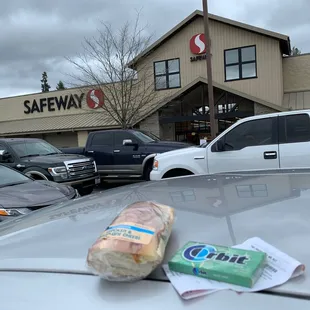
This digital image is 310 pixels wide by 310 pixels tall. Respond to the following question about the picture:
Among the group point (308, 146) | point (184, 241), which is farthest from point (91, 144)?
point (184, 241)

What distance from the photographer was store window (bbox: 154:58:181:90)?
21172 mm

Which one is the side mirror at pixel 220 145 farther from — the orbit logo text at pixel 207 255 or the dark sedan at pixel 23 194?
the orbit logo text at pixel 207 255

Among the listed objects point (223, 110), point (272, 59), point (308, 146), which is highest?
point (272, 59)

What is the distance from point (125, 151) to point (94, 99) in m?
12.5

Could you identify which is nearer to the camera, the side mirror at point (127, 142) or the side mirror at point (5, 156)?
the side mirror at point (5, 156)

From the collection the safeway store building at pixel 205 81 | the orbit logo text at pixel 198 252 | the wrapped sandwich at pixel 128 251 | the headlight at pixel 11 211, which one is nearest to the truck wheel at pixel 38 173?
the headlight at pixel 11 211

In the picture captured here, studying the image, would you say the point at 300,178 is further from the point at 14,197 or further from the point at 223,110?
the point at 223,110

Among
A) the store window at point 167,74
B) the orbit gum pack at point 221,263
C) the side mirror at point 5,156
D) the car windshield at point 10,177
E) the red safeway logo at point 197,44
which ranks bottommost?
the car windshield at point 10,177

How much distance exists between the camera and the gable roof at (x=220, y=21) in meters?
18.5

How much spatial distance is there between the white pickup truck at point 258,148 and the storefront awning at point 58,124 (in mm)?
15210

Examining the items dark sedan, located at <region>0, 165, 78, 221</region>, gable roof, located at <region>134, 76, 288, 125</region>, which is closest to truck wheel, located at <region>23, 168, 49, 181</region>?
dark sedan, located at <region>0, 165, 78, 221</region>

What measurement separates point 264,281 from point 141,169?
9.69 meters

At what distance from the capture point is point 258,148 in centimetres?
653

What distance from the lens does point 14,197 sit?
17.8ft
